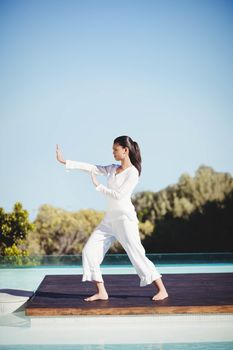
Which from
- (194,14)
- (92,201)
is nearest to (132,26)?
(194,14)

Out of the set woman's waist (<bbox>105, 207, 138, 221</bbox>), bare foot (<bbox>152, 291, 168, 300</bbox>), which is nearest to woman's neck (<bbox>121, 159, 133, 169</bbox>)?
woman's waist (<bbox>105, 207, 138, 221</bbox>)

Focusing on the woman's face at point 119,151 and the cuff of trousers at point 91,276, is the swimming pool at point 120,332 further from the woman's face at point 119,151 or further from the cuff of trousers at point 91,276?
the woman's face at point 119,151

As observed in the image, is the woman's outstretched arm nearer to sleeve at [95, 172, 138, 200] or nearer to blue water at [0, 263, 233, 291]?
sleeve at [95, 172, 138, 200]

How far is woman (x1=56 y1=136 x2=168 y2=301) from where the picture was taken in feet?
13.6

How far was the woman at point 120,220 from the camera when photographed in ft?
13.6

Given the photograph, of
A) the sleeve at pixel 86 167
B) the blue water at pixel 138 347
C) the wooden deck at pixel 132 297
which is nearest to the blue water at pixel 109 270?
the wooden deck at pixel 132 297

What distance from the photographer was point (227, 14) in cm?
1331

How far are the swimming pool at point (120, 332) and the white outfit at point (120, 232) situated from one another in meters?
0.31

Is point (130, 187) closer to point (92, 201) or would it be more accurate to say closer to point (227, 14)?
point (227, 14)

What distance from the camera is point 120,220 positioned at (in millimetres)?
4184

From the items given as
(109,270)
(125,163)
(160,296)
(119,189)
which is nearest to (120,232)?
(119,189)

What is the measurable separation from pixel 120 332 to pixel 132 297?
64 centimetres

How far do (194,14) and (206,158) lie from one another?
414cm

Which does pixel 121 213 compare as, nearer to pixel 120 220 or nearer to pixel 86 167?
pixel 120 220
